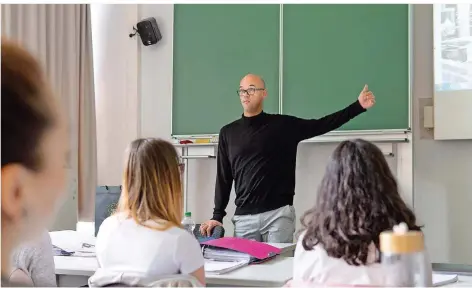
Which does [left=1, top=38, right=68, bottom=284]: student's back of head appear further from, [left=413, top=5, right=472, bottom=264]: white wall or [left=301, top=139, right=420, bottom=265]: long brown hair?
[left=413, top=5, right=472, bottom=264]: white wall

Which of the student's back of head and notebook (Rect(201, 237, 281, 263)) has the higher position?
the student's back of head

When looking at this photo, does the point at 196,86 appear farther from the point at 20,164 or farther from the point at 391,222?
the point at 20,164

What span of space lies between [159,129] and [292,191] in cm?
125

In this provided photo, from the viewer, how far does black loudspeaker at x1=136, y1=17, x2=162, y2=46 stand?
383cm

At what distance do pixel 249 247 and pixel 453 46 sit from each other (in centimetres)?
179

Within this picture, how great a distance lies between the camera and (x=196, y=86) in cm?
374

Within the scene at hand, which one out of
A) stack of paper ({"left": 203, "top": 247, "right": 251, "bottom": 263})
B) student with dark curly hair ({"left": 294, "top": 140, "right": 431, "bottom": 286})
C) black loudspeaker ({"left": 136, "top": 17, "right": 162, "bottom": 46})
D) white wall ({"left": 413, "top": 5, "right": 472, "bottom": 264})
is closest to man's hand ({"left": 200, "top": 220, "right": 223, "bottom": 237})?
stack of paper ({"left": 203, "top": 247, "right": 251, "bottom": 263})

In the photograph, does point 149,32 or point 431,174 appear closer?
point 431,174

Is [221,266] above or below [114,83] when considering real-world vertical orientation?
below

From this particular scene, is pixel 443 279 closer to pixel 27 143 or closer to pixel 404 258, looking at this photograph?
pixel 404 258

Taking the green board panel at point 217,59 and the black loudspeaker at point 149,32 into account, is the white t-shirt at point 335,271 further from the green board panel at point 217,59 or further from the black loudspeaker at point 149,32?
the black loudspeaker at point 149,32

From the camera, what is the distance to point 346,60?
11.0 feet

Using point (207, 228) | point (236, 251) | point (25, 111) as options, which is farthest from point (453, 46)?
point (25, 111)

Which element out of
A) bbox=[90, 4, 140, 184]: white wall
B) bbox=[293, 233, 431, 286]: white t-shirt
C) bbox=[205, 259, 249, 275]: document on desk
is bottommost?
bbox=[205, 259, 249, 275]: document on desk
